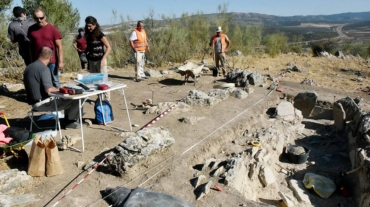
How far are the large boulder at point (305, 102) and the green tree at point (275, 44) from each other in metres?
7.50

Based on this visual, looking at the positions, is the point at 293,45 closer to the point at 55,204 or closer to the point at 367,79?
the point at 367,79

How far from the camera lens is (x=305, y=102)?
287 inches

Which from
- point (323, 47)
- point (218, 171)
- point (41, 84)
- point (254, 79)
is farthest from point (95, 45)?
point (323, 47)

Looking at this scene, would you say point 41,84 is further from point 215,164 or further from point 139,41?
point 139,41

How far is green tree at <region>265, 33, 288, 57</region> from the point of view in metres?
14.6

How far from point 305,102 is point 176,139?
3932 millimetres

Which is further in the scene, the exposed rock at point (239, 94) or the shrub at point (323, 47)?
the shrub at point (323, 47)

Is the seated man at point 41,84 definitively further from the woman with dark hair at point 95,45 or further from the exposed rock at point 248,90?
the exposed rock at point 248,90

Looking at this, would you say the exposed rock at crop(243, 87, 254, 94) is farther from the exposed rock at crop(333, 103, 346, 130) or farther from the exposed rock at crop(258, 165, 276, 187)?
the exposed rock at crop(258, 165, 276, 187)

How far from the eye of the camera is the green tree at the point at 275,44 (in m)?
14.6

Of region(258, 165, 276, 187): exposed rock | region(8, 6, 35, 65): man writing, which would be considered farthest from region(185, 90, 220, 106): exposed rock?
region(8, 6, 35, 65): man writing

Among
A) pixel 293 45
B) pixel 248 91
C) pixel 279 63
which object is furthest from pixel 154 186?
pixel 293 45

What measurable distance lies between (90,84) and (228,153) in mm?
2446

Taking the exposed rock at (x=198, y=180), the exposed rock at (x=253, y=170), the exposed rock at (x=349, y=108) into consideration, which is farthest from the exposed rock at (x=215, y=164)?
the exposed rock at (x=349, y=108)
